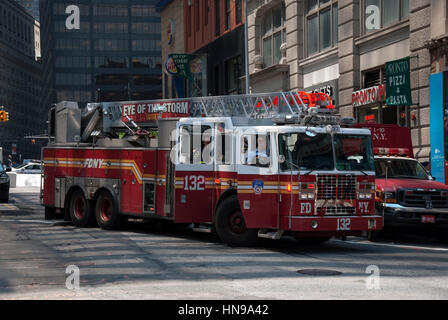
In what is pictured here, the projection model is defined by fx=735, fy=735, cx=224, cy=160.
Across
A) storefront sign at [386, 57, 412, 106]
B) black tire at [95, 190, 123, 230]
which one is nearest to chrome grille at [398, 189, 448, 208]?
black tire at [95, 190, 123, 230]

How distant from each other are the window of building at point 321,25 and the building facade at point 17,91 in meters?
131

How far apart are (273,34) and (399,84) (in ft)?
44.1

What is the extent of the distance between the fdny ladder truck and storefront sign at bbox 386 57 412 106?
9.70 metres

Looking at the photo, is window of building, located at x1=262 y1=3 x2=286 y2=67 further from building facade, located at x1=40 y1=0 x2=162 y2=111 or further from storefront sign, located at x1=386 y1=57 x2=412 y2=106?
building facade, located at x1=40 y1=0 x2=162 y2=111

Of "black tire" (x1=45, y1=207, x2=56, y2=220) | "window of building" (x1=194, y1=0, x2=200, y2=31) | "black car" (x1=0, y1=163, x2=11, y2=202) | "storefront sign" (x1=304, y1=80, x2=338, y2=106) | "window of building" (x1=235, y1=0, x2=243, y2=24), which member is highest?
"window of building" (x1=194, y1=0, x2=200, y2=31)

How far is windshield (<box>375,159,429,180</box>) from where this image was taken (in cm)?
1700

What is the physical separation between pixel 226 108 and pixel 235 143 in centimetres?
227

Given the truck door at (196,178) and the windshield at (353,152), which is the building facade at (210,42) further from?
the windshield at (353,152)

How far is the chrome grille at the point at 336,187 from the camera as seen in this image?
1391 cm

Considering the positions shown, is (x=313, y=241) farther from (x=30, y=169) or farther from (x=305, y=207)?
(x=30, y=169)

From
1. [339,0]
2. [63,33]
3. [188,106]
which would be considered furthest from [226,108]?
[63,33]

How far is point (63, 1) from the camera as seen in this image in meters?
153

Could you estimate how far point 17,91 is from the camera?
17825cm

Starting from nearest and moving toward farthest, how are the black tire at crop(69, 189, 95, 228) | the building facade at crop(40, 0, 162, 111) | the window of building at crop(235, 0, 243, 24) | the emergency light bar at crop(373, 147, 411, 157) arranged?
the emergency light bar at crop(373, 147, 411, 157), the black tire at crop(69, 189, 95, 228), the window of building at crop(235, 0, 243, 24), the building facade at crop(40, 0, 162, 111)
